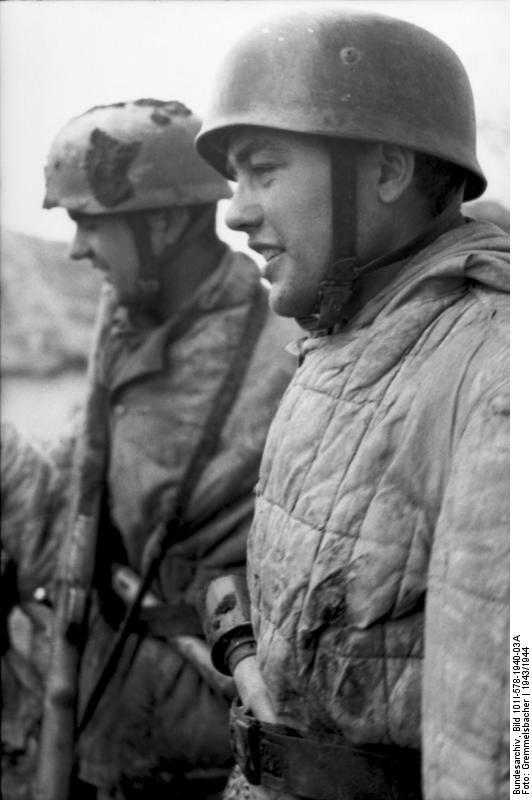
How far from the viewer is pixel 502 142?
303 cm

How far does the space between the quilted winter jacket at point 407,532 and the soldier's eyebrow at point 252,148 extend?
32 cm

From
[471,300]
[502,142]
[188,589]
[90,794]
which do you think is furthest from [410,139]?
[90,794]

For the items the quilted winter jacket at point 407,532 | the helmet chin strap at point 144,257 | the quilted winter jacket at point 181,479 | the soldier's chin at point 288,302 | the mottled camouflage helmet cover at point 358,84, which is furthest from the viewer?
the helmet chin strap at point 144,257

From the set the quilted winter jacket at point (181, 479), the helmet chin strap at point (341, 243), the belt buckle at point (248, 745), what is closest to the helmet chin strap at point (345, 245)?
the helmet chin strap at point (341, 243)

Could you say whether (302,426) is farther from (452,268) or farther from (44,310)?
(44,310)

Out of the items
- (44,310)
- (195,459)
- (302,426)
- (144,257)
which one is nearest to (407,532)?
(302,426)

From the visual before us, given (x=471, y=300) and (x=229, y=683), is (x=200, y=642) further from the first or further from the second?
(x=471, y=300)

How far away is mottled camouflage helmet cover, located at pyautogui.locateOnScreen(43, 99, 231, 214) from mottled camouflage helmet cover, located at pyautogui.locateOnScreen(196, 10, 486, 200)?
1.48 m

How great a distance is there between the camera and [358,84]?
2.07 meters

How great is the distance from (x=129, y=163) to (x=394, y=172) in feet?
5.35

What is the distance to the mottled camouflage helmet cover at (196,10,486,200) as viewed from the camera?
2066mm

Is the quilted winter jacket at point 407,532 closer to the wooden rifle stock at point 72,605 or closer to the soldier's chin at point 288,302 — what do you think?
the soldier's chin at point 288,302

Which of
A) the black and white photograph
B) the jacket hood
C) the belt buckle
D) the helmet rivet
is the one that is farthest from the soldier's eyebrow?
the belt buckle

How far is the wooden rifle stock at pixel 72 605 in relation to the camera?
3709 mm
